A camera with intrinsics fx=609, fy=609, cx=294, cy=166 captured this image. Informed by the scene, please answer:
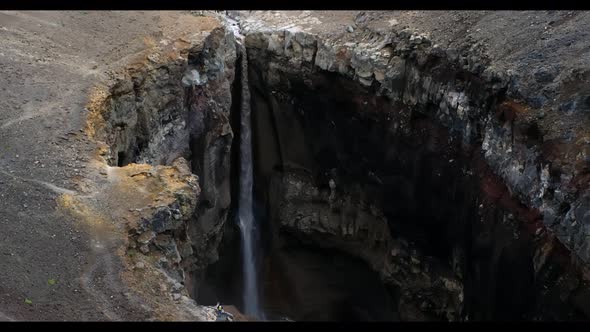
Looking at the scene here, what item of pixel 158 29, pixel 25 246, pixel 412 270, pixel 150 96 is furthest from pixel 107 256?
pixel 412 270

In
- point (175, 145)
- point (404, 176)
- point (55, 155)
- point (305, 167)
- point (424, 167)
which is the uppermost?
point (55, 155)

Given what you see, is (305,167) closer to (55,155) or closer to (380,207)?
(380,207)

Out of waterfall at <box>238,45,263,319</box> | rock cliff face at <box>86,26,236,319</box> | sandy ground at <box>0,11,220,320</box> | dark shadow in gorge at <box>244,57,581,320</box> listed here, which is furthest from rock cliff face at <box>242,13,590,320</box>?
sandy ground at <box>0,11,220,320</box>

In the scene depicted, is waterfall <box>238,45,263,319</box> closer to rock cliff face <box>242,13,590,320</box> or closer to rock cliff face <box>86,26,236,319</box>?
rock cliff face <box>242,13,590,320</box>

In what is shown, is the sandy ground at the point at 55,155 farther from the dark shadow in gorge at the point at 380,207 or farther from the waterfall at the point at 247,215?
the dark shadow in gorge at the point at 380,207

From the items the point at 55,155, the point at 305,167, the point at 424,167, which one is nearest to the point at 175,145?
the point at 55,155

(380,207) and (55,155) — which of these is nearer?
(55,155)

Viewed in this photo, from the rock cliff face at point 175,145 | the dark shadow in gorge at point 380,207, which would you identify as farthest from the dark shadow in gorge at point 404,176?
the rock cliff face at point 175,145
